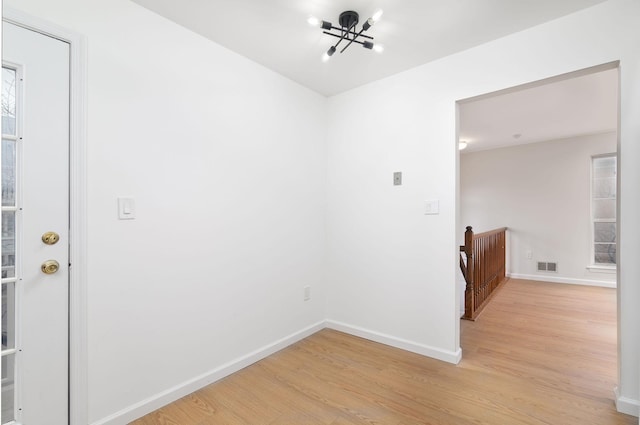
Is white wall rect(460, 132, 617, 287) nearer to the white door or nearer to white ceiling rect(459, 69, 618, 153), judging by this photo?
white ceiling rect(459, 69, 618, 153)

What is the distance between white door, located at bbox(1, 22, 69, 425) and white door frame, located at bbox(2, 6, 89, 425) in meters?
0.03

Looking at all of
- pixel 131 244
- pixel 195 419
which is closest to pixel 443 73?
pixel 131 244

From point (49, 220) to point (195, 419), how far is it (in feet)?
4.60

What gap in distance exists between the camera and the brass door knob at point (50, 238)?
1703mm

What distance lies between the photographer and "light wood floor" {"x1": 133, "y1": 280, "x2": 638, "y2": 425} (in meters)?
2.00

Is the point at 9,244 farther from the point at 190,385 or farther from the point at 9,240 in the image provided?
the point at 190,385

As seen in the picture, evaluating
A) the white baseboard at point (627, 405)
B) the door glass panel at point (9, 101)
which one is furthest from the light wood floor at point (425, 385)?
the door glass panel at point (9, 101)

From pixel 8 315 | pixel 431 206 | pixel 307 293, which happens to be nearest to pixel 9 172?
pixel 8 315

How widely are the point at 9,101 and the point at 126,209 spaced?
732 mm

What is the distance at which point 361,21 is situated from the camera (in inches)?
86.6

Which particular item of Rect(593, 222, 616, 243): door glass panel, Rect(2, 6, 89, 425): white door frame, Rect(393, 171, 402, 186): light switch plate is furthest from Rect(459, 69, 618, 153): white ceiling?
Rect(2, 6, 89, 425): white door frame

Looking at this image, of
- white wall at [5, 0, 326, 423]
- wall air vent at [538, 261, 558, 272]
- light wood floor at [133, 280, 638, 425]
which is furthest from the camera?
wall air vent at [538, 261, 558, 272]

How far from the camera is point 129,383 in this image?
1972 mm

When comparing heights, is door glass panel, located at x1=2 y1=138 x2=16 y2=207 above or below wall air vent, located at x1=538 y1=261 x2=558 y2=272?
above
